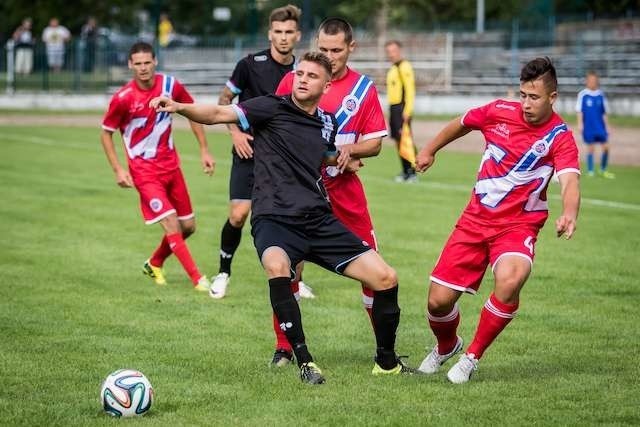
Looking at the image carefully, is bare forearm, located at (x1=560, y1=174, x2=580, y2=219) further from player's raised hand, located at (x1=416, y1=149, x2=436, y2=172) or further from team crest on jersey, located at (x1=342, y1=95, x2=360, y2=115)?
team crest on jersey, located at (x1=342, y1=95, x2=360, y2=115)

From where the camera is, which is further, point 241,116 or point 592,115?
point 592,115

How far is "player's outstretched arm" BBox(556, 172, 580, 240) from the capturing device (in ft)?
22.0

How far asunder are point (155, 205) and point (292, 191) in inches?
152

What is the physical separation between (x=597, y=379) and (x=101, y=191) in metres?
12.6

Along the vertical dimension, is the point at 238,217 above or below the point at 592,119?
below

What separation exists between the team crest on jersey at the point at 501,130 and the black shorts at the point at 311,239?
111cm

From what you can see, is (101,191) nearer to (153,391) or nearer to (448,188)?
(448,188)

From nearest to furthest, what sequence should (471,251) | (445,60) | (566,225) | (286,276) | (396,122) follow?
(566,225), (286,276), (471,251), (396,122), (445,60)

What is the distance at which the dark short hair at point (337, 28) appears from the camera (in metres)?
7.97

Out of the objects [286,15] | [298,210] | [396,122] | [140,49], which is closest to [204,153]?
[140,49]

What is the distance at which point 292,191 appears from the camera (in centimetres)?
718

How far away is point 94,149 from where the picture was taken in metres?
26.6

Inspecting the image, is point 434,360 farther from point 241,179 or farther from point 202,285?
point 202,285

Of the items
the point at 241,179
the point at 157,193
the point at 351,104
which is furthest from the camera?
the point at 157,193
